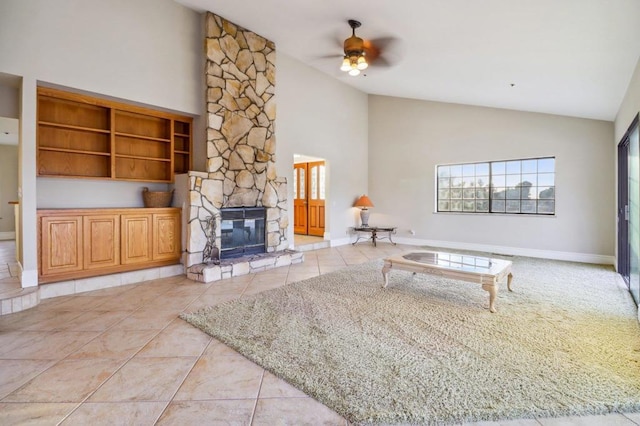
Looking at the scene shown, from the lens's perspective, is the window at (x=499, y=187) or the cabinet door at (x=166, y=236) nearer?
the cabinet door at (x=166, y=236)

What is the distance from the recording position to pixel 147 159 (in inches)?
197

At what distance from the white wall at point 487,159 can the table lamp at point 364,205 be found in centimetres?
41

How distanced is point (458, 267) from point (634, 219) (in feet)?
7.45

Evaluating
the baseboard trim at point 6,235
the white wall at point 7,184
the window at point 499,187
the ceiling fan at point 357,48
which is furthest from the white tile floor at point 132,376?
the white wall at point 7,184

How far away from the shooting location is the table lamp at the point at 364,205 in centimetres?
792

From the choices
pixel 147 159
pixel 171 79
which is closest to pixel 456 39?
pixel 171 79

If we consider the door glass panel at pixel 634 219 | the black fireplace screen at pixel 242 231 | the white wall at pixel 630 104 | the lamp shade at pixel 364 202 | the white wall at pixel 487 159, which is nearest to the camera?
the white wall at pixel 630 104

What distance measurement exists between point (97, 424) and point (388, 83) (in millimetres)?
6909

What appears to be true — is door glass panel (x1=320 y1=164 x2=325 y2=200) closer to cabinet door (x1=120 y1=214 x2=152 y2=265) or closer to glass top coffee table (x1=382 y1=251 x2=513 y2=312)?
glass top coffee table (x1=382 y1=251 x2=513 y2=312)

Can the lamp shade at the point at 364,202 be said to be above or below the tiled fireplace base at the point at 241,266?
above

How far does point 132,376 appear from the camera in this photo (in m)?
2.08

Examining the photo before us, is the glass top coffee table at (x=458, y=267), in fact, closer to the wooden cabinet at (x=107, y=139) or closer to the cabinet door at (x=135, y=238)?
the cabinet door at (x=135, y=238)

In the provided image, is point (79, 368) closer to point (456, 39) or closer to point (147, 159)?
point (147, 159)

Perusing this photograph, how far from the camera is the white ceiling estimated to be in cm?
295
